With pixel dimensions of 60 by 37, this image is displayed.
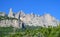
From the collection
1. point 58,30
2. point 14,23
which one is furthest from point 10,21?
point 58,30

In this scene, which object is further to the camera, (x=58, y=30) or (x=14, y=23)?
(x=14, y=23)

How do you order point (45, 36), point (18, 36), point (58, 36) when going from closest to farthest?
point (58, 36) → point (45, 36) → point (18, 36)

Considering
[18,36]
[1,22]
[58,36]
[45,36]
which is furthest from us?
[1,22]

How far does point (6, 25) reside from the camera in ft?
636

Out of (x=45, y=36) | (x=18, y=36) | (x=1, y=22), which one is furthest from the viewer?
(x=1, y=22)

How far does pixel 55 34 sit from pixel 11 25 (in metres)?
181

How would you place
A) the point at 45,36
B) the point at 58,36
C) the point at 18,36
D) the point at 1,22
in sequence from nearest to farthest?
the point at 58,36
the point at 45,36
the point at 18,36
the point at 1,22

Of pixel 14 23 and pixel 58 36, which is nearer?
pixel 58 36

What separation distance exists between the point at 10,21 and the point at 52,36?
183645mm

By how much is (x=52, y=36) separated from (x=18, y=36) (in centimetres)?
1315

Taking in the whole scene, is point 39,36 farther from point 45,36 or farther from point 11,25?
point 11,25

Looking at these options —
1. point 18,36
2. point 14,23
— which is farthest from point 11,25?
point 18,36

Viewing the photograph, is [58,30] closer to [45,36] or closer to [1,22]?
[45,36]

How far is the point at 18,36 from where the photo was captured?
29438 millimetres
